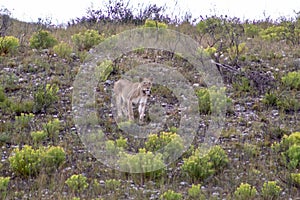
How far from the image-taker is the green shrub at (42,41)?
532 inches

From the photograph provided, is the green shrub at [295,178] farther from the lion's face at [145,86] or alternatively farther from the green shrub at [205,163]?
the lion's face at [145,86]

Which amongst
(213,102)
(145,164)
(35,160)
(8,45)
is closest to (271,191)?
(145,164)

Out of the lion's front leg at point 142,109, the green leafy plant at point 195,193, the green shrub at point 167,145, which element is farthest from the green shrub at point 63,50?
the green leafy plant at point 195,193

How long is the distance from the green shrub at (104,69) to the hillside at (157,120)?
26 millimetres

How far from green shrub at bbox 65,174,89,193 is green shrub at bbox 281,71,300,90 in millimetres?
5706

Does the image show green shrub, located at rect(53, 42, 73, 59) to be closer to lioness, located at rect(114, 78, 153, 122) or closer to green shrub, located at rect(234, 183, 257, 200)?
lioness, located at rect(114, 78, 153, 122)

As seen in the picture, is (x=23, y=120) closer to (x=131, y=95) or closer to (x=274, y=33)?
(x=131, y=95)

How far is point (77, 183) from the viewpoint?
708 cm

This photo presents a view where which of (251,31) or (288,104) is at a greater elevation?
(251,31)

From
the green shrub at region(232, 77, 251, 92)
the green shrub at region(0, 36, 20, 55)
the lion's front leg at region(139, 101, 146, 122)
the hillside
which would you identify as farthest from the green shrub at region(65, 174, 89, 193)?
the green shrub at region(0, 36, 20, 55)

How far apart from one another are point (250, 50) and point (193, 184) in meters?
6.90

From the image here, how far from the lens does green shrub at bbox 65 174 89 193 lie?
7082 millimetres

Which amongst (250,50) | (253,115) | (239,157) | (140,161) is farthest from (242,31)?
(140,161)

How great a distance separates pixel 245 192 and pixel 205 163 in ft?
3.27
